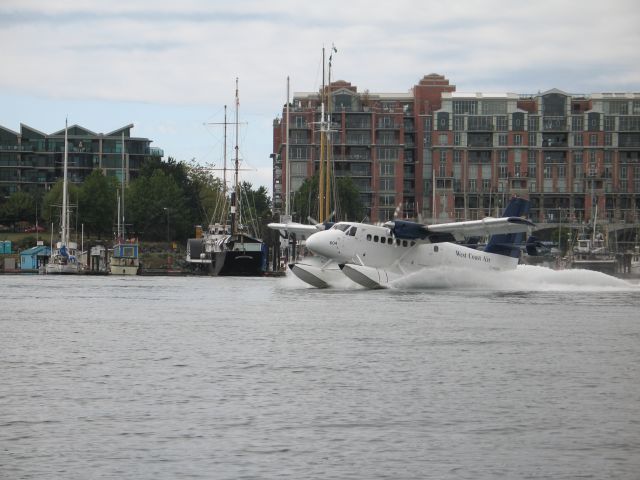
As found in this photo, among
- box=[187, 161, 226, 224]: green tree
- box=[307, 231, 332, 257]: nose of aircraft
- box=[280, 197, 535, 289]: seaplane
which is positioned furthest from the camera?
box=[187, 161, 226, 224]: green tree

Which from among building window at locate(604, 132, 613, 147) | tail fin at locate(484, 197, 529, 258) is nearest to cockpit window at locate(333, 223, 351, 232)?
tail fin at locate(484, 197, 529, 258)

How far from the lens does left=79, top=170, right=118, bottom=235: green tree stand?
138375 mm

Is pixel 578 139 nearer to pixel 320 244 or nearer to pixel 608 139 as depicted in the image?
pixel 608 139

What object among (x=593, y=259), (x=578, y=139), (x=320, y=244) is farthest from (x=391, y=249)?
(x=578, y=139)

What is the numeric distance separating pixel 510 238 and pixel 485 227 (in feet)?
28.5

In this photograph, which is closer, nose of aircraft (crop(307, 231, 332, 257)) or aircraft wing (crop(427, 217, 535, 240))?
nose of aircraft (crop(307, 231, 332, 257))

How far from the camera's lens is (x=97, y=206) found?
13862cm

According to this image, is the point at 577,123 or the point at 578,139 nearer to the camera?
the point at 578,139

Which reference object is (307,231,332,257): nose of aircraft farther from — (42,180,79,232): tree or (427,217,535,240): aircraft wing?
(42,180,79,232): tree

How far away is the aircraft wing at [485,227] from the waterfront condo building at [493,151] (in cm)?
11087

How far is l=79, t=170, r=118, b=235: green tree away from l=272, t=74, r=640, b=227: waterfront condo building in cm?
4183

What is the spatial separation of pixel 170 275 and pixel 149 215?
38643 mm

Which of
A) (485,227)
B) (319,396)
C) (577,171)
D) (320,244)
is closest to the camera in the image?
(319,396)

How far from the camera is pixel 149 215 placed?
148m
